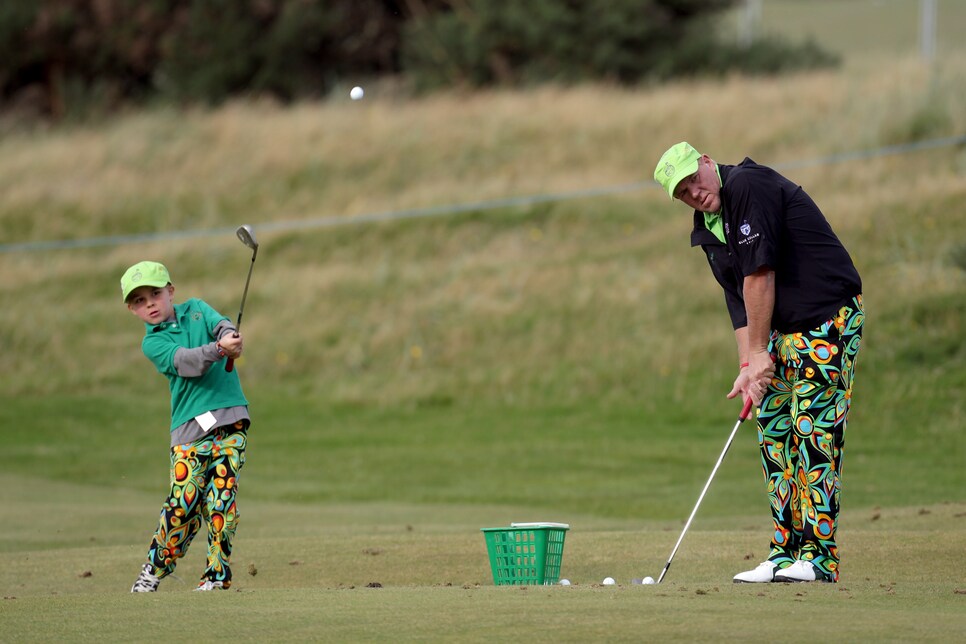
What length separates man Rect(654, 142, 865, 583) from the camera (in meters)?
6.56

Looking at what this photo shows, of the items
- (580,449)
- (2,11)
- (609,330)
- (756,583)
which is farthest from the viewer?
(2,11)

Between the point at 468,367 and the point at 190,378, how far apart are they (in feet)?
42.5

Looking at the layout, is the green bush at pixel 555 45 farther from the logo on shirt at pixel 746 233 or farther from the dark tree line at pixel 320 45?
the logo on shirt at pixel 746 233

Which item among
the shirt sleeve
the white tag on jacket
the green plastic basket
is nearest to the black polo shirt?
the shirt sleeve

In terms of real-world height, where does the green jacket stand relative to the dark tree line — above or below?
below

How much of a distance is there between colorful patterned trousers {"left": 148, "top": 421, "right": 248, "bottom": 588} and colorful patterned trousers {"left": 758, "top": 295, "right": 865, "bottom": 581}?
277 centimetres

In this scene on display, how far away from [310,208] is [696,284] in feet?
26.3

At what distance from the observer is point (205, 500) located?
24.8 ft

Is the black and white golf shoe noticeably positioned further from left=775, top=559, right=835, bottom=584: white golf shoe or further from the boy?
left=775, top=559, right=835, bottom=584: white golf shoe

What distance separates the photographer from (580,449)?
16.4 metres

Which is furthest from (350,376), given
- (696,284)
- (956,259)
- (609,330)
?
(956,259)

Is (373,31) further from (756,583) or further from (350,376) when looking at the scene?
(756,583)

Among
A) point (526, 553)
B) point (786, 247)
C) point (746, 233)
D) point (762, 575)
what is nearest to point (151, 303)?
point (526, 553)

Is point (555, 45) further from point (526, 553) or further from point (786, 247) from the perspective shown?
point (526, 553)
